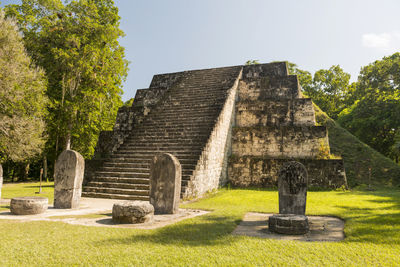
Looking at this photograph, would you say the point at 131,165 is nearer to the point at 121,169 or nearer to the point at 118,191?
the point at 121,169

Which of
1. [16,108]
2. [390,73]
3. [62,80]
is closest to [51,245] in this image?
[16,108]

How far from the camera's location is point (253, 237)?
4238 mm

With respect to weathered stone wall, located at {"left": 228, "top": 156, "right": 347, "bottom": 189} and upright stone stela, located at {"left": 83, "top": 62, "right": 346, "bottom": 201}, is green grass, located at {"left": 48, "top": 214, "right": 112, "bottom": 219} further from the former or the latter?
weathered stone wall, located at {"left": 228, "top": 156, "right": 347, "bottom": 189}

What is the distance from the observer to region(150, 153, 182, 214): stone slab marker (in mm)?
6344

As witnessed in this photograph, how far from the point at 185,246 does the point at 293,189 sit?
3408 mm

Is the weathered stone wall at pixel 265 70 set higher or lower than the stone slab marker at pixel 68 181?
higher

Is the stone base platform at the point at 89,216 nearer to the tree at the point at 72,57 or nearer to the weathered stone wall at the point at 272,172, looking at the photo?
the weathered stone wall at the point at 272,172

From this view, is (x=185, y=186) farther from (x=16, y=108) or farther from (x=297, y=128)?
(x=16, y=108)

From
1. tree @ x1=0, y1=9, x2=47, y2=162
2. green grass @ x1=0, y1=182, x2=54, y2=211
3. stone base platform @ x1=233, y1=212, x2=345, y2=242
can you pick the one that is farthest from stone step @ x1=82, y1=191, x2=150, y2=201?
tree @ x1=0, y1=9, x2=47, y2=162

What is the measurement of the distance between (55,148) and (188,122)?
12.3 metres

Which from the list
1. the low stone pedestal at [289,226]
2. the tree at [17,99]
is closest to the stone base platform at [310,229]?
the low stone pedestal at [289,226]

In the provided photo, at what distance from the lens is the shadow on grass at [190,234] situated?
389cm

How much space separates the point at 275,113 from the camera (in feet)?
43.0

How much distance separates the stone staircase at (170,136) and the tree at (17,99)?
4.79 m
